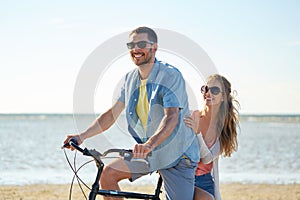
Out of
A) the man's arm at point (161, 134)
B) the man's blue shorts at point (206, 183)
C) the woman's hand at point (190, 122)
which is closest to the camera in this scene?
the man's arm at point (161, 134)

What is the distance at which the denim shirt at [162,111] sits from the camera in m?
4.35

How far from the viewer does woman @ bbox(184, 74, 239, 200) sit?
5301 millimetres

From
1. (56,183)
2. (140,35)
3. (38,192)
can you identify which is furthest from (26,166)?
(140,35)

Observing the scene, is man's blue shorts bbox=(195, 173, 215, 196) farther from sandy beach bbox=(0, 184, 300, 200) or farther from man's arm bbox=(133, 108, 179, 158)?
sandy beach bbox=(0, 184, 300, 200)

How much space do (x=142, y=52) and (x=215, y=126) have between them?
1457mm

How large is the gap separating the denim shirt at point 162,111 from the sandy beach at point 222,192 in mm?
5014

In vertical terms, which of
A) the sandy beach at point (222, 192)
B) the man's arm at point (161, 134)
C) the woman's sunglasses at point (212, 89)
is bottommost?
the sandy beach at point (222, 192)

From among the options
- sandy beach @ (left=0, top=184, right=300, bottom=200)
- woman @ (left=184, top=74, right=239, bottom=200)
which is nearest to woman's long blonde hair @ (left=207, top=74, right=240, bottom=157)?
woman @ (left=184, top=74, right=239, bottom=200)

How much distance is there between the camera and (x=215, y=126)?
5.53m

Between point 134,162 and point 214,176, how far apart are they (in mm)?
1065

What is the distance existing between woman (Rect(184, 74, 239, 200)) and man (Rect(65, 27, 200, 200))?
0.74m

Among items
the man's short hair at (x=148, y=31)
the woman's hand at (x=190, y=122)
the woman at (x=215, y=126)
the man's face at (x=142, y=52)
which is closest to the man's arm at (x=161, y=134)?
the woman's hand at (x=190, y=122)

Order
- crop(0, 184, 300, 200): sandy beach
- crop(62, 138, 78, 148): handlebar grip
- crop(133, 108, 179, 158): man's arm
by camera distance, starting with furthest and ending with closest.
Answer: crop(0, 184, 300, 200): sandy beach
crop(62, 138, 78, 148): handlebar grip
crop(133, 108, 179, 158): man's arm

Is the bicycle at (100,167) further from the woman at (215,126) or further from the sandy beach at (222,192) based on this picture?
the sandy beach at (222,192)
